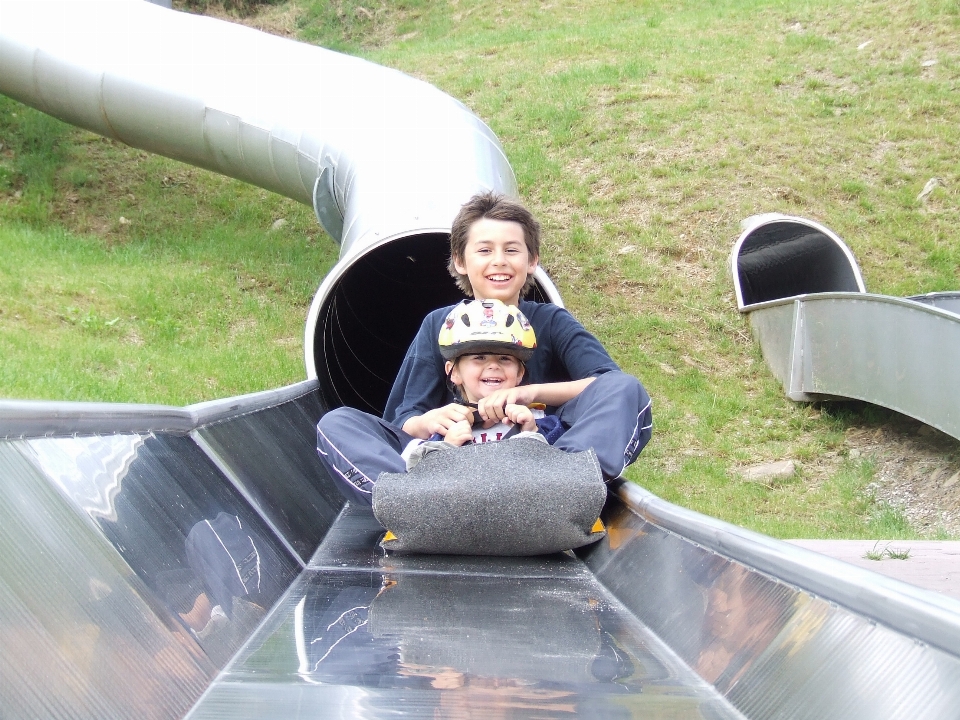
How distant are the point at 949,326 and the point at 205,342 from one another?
474cm

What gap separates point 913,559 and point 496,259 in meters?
1.97

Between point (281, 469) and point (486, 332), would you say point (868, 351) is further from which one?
point (281, 469)

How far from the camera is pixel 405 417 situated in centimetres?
313

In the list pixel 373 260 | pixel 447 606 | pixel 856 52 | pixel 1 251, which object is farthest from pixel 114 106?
pixel 856 52

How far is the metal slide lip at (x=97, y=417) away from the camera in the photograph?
1.53 meters

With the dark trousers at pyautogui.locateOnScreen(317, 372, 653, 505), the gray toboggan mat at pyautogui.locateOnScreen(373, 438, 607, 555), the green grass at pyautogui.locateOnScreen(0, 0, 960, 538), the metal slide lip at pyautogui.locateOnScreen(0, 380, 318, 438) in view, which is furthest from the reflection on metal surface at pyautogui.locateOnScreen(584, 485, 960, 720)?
the green grass at pyautogui.locateOnScreen(0, 0, 960, 538)

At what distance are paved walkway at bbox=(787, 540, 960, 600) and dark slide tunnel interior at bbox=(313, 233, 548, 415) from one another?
265 centimetres

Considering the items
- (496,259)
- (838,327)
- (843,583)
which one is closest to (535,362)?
(496,259)

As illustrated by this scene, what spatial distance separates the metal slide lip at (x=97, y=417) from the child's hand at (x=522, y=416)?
32.1 inches

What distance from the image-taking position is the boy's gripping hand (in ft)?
8.89

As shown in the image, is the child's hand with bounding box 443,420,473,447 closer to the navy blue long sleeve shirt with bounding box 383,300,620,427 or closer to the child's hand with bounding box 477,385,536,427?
the child's hand with bounding box 477,385,536,427

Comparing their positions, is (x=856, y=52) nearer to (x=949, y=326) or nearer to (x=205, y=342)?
(x=949, y=326)

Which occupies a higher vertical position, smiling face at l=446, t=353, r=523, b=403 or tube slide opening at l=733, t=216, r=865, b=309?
smiling face at l=446, t=353, r=523, b=403

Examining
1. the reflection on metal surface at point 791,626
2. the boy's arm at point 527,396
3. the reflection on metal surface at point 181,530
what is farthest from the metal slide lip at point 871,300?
the reflection on metal surface at point 181,530
